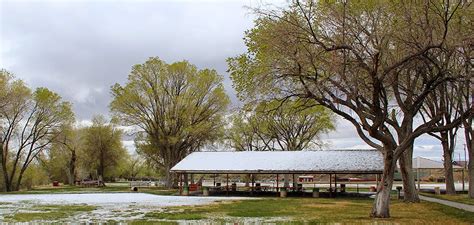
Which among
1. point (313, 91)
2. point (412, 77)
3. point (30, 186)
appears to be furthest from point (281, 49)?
point (30, 186)

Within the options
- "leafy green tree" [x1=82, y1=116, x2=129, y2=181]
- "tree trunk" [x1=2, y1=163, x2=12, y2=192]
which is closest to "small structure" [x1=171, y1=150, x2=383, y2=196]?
"tree trunk" [x1=2, y1=163, x2=12, y2=192]

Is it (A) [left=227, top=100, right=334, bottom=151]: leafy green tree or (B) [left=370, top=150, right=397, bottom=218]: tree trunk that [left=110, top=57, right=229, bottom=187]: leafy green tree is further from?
(B) [left=370, top=150, right=397, bottom=218]: tree trunk

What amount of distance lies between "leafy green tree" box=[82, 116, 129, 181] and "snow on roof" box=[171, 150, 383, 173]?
89.4ft

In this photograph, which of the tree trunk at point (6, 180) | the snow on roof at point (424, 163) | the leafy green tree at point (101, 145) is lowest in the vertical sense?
the tree trunk at point (6, 180)

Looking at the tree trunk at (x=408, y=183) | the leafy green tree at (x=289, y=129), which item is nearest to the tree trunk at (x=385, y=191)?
the tree trunk at (x=408, y=183)

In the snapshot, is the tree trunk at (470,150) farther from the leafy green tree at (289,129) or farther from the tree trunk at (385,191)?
the leafy green tree at (289,129)

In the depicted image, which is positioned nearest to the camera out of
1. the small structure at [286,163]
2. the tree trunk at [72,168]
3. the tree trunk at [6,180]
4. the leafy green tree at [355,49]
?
the leafy green tree at [355,49]

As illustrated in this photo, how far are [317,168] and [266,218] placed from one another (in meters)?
19.8

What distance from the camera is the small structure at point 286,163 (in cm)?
4025

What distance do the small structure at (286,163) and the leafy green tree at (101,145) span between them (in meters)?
27.4

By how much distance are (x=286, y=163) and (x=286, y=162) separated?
0.35m

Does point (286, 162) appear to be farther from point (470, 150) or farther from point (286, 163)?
point (470, 150)

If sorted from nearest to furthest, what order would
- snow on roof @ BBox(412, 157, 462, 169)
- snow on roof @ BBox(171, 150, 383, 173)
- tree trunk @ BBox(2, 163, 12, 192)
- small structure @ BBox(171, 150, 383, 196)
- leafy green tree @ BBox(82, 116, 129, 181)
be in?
small structure @ BBox(171, 150, 383, 196), snow on roof @ BBox(171, 150, 383, 173), snow on roof @ BBox(412, 157, 462, 169), tree trunk @ BBox(2, 163, 12, 192), leafy green tree @ BBox(82, 116, 129, 181)

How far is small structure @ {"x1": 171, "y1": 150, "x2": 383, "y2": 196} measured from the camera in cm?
4025
